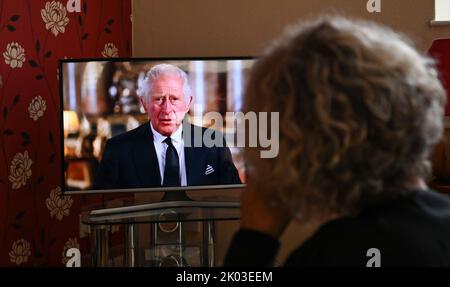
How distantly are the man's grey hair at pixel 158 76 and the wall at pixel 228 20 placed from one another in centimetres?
57

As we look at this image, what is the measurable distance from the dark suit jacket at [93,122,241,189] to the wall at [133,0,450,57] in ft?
2.35

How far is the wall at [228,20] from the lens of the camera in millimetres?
3223

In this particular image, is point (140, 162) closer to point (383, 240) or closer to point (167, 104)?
point (167, 104)

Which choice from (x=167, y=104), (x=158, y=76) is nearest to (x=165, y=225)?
(x=167, y=104)

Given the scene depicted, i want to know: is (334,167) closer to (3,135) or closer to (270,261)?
(270,261)

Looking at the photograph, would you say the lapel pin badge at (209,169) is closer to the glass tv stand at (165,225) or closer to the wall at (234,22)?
the glass tv stand at (165,225)

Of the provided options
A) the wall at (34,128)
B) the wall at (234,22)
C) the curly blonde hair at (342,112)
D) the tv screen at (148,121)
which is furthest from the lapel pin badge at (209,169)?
the curly blonde hair at (342,112)

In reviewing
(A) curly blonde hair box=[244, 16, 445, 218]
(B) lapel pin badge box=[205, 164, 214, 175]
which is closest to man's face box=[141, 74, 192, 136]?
(B) lapel pin badge box=[205, 164, 214, 175]

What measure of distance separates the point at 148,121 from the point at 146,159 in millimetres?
179

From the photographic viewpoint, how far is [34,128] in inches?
114

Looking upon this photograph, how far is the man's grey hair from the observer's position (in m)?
2.79

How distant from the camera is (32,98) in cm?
288

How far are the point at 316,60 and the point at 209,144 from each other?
211 cm
